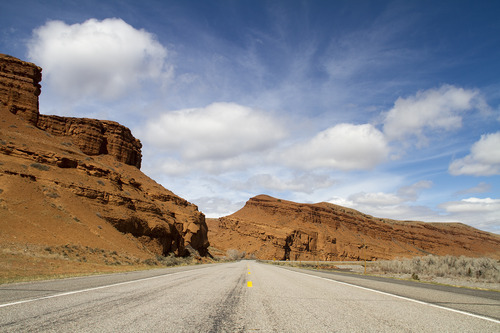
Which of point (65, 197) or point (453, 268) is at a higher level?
point (65, 197)

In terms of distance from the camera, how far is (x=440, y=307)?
5617 millimetres

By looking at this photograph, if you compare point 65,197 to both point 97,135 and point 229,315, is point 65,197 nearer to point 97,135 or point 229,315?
point 229,315

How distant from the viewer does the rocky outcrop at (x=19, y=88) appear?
47.7 meters

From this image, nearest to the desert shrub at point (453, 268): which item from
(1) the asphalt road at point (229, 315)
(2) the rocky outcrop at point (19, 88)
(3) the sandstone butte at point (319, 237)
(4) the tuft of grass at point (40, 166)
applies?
(1) the asphalt road at point (229, 315)

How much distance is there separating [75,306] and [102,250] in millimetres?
24656

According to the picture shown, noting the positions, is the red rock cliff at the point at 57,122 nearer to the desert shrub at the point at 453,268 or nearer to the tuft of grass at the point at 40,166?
the tuft of grass at the point at 40,166

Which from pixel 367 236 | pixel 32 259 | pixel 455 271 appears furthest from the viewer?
pixel 367 236

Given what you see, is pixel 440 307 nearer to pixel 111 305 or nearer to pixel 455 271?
pixel 111 305

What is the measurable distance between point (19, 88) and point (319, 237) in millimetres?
98549

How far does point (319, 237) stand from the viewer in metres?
110

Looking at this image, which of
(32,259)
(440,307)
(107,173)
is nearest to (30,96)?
(107,173)

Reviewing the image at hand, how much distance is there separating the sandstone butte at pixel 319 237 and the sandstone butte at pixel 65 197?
43373mm

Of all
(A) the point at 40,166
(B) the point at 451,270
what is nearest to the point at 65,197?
(A) the point at 40,166

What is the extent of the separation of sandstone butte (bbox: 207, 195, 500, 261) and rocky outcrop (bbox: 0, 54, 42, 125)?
74.4 metres
